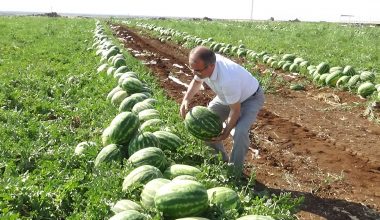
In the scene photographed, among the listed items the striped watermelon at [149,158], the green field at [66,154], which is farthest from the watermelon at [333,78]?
the striped watermelon at [149,158]

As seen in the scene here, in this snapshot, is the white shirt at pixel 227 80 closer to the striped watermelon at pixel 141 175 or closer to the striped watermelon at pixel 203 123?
the striped watermelon at pixel 203 123

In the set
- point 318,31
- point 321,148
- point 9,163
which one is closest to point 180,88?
point 321,148

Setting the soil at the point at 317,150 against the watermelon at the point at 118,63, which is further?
the watermelon at the point at 118,63

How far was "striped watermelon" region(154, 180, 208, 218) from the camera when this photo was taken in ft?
12.0

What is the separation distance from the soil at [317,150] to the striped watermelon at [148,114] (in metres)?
1.43

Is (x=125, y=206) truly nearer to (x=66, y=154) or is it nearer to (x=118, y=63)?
(x=66, y=154)

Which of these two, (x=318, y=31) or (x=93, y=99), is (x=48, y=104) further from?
(x=318, y=31)

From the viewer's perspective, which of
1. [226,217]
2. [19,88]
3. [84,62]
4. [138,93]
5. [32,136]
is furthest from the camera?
[84,62]

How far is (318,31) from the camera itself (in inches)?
1048

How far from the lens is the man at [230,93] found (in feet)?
16.5

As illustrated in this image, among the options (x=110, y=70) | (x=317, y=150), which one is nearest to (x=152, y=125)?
(x=317, y=150)

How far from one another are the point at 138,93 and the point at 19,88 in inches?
126

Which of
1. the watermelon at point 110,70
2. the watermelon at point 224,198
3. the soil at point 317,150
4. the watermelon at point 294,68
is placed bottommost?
the soil at point 317,150

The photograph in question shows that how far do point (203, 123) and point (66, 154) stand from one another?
5.41ft
